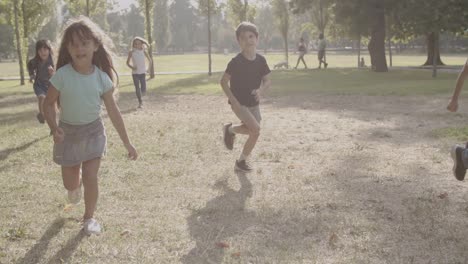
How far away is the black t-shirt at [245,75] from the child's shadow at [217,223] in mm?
1327

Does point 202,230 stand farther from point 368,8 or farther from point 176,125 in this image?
point 368,8

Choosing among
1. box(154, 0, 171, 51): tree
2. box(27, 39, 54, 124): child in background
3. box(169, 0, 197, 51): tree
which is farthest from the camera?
box(169, 0, 197, 51): tree

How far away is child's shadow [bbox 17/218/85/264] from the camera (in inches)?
154

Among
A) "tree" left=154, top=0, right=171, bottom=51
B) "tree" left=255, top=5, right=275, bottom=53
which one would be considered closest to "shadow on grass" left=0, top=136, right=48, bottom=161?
"tree" left=154, top=0, right=171, bottom=51

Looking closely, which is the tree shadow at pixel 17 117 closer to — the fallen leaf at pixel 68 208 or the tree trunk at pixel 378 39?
the fallen leaf at pixel 68 208

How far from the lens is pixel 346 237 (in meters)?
4.27

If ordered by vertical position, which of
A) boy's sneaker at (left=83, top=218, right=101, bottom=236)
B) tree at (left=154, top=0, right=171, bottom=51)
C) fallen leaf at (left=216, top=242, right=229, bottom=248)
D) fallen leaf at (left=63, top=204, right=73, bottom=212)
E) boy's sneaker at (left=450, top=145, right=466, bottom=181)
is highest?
tree at (left=154, top=0, right=171, bottom=51)

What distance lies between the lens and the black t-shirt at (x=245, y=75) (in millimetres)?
6418

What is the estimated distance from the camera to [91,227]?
4.41 meters

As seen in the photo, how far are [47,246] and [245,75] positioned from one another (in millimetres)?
3373

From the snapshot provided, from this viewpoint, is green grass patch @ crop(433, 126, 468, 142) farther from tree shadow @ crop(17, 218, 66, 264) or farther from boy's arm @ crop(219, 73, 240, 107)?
tree shadow @ crop(17, 218, 66, 264)

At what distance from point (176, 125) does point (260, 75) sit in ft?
15.7

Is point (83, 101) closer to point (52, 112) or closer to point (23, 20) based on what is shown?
point (52, 112)

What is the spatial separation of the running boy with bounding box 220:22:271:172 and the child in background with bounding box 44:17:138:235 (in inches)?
86.4
